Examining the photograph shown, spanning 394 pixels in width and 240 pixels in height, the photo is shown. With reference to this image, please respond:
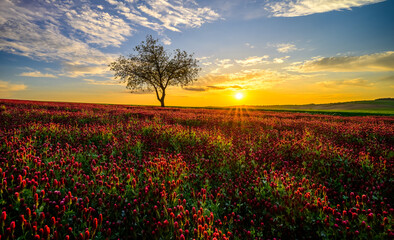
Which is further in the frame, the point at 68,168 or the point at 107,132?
the point at 107,132

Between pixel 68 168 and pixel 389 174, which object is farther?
pixel 389 174

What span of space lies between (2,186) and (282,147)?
22.1 feet

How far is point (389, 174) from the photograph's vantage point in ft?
14.6

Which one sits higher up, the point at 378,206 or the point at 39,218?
the point at 39,218

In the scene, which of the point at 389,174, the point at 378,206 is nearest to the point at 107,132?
the point at 378,206

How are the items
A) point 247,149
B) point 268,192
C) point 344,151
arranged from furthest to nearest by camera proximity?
point 247,149
point 344,151
point 268,192

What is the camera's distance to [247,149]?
6527mm

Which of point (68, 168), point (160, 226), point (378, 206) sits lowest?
point (378, 206)

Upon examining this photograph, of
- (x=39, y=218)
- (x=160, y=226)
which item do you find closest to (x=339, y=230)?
(x=160, y=226)

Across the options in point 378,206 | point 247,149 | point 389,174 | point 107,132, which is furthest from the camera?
point 107,132

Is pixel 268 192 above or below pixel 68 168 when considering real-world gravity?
below

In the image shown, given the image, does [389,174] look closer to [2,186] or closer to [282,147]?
[282,147]

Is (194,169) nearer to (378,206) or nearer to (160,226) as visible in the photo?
(160,226)

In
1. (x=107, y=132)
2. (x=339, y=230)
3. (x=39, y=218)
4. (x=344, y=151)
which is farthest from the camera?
(x=107, y=132)
